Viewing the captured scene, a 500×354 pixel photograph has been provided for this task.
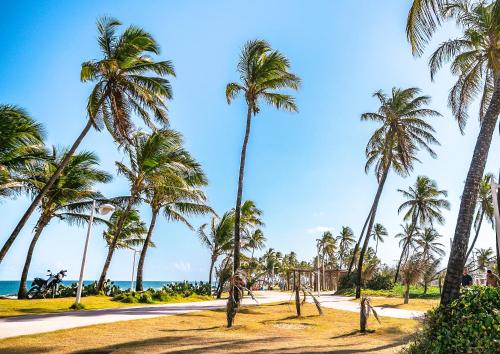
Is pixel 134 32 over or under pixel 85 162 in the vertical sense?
over

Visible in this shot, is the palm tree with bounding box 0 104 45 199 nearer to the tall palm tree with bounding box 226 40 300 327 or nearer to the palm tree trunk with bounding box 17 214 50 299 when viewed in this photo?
the palm tree trunk with bounding box 17 214 50 299

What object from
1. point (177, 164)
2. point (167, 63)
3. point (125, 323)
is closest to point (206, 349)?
point (125, 323)

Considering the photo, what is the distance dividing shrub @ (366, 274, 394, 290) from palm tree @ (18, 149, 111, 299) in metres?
30.4

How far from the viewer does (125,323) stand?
11297 millimetres

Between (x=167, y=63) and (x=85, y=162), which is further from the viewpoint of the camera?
(x=85, y=162)

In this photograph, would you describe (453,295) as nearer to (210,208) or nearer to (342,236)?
(210,208)

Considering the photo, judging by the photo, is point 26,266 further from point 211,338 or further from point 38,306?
point 211,338

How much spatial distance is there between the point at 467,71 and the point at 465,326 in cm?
1081

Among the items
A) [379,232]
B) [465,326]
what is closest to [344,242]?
[379,232]

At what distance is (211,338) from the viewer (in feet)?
30.8

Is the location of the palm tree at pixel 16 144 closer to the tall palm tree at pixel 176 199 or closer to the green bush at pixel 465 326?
the tall palm tree at pixel 176 199

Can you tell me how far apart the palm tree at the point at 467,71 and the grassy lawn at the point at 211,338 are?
2.74 m

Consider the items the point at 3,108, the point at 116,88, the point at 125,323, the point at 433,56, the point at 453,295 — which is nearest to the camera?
the point at 453,295

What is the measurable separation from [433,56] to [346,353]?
1043 centimetres
